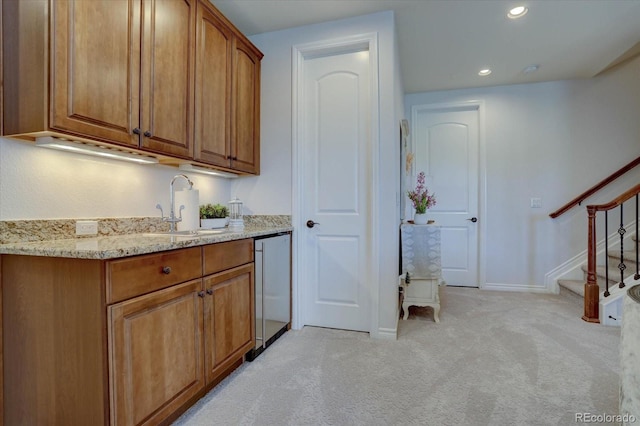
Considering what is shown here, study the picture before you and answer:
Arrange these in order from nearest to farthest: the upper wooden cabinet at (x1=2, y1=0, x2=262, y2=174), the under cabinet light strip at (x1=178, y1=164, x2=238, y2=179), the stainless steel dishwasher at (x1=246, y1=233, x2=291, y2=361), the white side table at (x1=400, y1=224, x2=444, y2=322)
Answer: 1. the upper wooden cabinet at (x1=2, y1=0, x2=262, y2=174)
2. the stainless steel dishwasher at (x1=246, y1=233, x2=291, y2=361)
3. the under cabinet light strip at (x1=178, y1=164, x2=238, y2=179)
4. the white side table at (x1=400, y1=224, x2=444, y2=322)

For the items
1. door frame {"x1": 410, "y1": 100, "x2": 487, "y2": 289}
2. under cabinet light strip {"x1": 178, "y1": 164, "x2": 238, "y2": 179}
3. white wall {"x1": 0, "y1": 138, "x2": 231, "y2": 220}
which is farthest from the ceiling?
white wall {"x1": 0, "y1": 138, "x2": 231, "y2": 220}

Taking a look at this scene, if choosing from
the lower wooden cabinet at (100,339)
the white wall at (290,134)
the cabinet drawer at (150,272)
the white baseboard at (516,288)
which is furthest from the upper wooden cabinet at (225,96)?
the white baseboard at (516,288)

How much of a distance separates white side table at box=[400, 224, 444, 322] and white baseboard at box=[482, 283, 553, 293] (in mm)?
1551

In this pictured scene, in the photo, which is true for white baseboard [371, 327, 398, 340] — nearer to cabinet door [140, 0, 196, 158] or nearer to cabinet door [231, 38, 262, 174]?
cabinet door [231, 38, 262, 174]

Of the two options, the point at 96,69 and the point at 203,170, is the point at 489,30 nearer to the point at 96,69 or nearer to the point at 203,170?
the point at 203,170

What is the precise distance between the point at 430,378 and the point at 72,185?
2263 mm

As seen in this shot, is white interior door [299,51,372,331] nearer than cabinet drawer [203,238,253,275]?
No

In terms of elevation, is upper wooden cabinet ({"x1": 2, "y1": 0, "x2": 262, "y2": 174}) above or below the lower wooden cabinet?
above

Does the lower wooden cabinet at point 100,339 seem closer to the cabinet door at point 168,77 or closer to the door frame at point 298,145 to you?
the cabinet door at point 168,77

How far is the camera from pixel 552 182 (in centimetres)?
373

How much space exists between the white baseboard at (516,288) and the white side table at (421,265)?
61.1 inches

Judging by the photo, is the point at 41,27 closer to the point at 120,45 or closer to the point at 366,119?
the point at 120,45

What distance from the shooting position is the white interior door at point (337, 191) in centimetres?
252

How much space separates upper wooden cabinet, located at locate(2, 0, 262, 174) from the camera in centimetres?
125
